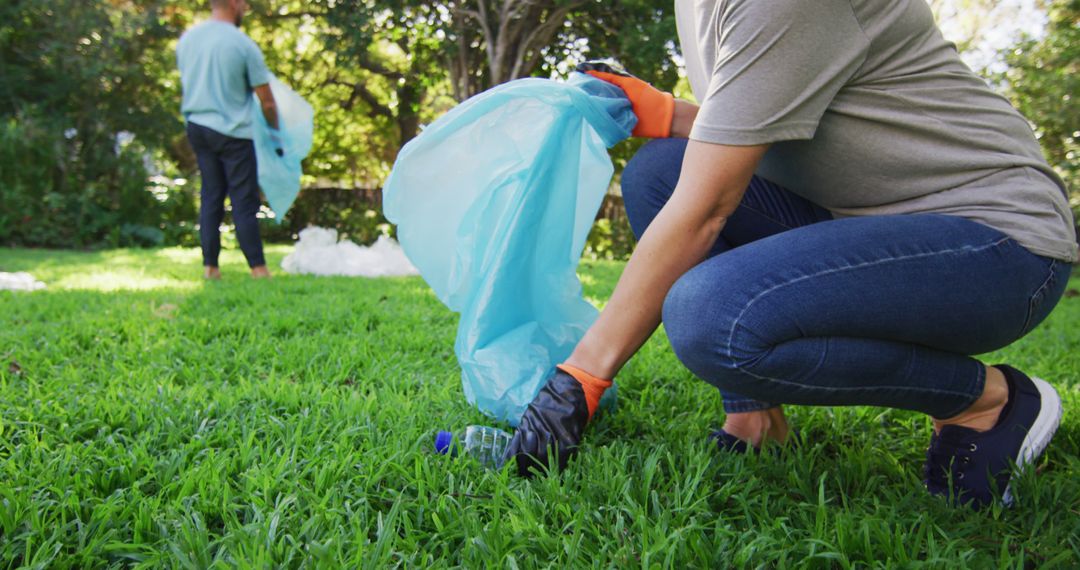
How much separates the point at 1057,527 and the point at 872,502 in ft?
0.84

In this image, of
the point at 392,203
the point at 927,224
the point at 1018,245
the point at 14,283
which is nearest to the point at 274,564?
the point at 392,203

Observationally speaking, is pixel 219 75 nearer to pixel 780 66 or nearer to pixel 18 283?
pixel 18 283

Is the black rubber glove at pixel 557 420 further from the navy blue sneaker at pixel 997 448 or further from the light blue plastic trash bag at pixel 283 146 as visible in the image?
the light blue plastic trash bag at pixel 283 146

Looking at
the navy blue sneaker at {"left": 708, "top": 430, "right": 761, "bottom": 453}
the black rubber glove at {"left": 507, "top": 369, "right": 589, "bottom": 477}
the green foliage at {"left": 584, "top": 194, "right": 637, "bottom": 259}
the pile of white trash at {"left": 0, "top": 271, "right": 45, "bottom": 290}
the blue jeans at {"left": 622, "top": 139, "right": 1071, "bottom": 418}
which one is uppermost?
the blue jeans at {"left": 622, "top": 139, "right": 1071, "bottom": 418}

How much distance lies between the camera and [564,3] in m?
6.19

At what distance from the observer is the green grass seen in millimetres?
963

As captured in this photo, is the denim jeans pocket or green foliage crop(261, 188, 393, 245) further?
green foliage crop(261, 188, 393, 245)

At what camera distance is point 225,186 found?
13.4 ft

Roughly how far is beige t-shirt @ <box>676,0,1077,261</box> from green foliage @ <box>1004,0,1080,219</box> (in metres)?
6.28

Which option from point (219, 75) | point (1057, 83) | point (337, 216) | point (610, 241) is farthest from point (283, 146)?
point (1057, 83)

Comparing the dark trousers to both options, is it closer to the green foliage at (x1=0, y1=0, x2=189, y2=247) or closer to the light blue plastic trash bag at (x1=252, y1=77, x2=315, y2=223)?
the light blue plastic trash bag at (x1=252, y1=77, x2=315, y2=223)

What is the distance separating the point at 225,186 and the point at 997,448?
13.1 ft

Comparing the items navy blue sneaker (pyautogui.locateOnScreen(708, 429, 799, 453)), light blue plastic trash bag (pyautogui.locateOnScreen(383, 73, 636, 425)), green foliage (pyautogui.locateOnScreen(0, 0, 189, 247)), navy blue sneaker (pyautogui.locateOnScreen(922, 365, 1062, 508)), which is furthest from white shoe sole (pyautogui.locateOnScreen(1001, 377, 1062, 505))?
green foliage (pyautogui.locateOnScreen(0, 0, 189, 247))

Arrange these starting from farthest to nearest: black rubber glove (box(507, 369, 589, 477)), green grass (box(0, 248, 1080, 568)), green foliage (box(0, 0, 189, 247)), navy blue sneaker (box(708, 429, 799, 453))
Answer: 1. green foliage (box(0, 0, 189, 247))
2. navy blue sneaker (box(708, 429, 799, 453))
3. black rubber glove (box(507, 369, 589, 477))
4. green grass (box(0, 248, 1080, 568))
